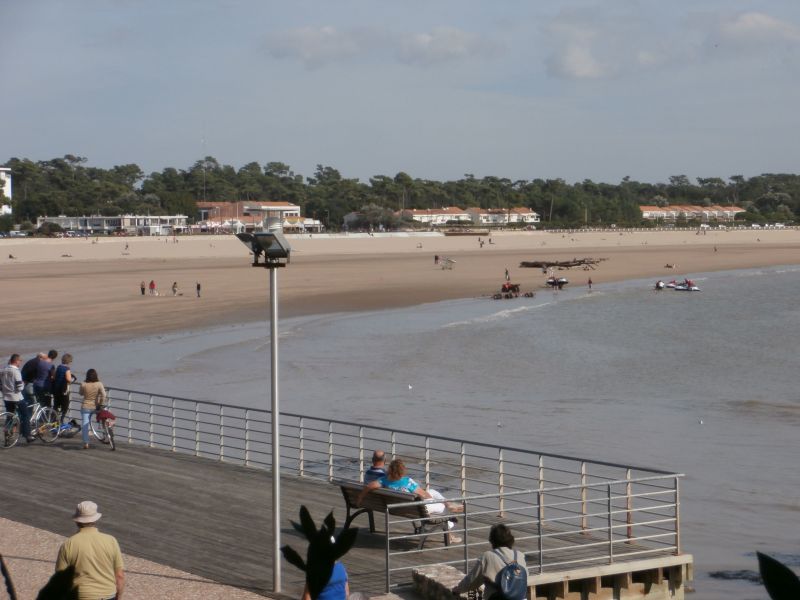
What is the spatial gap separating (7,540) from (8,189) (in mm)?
141222

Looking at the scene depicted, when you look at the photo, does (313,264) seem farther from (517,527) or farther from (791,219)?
(791,219)

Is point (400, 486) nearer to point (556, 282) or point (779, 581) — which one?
point (779, 581)

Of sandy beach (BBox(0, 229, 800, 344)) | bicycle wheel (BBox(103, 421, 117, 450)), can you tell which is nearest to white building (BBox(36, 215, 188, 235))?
A: sandy beach (BBox(0, 229, 800, 344))

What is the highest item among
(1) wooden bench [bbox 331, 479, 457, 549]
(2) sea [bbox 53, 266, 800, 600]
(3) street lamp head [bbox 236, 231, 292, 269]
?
(3) street lamp head [bbox 236, 231, 292, 269]

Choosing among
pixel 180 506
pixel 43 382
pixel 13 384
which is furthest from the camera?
pixel 43 382

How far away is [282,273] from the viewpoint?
69688mm

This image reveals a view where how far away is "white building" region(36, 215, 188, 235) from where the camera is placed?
5064 inches

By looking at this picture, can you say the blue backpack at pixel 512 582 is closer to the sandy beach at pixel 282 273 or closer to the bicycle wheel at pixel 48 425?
the bicycle wheel at pixel 48 425

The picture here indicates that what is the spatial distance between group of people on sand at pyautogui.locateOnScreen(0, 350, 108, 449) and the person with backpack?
9.18 m

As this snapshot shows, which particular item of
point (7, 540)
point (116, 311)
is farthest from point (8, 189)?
point (7, 540)

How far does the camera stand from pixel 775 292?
61844mm

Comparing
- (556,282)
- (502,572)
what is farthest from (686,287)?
(502,572)

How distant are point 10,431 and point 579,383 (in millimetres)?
16460

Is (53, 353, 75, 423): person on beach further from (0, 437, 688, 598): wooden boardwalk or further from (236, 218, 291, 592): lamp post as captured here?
(236, 218, 291, 592): lamp post
